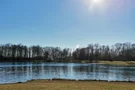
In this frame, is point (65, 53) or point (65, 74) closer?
point (65, 74)

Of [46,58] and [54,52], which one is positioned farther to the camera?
[54,52]

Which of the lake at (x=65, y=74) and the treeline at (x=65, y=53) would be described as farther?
the treeline at (x=65, y=53)

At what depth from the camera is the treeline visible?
12900 centimetres

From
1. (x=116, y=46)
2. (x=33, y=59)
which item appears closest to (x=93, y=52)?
(x=116, y=46)

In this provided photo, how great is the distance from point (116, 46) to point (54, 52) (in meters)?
45.4

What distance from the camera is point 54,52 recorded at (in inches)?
5979

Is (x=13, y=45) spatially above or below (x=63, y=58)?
above

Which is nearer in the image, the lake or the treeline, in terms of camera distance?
the lake

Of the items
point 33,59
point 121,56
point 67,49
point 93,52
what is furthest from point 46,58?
point 121,56

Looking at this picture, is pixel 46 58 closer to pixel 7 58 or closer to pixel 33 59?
A: pixel 33 59

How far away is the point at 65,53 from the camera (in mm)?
153000

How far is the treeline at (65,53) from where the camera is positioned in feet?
423

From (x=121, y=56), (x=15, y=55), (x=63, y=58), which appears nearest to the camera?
(x=121, y=56)

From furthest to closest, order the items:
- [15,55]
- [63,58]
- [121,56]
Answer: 1. [63,58]
2. [15,55]
3. [121,56]
